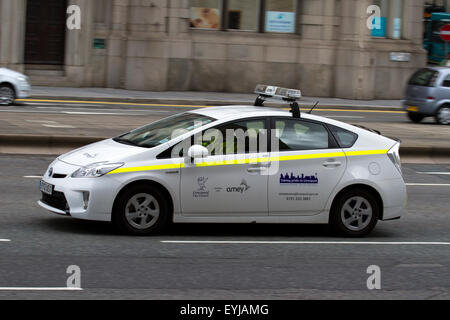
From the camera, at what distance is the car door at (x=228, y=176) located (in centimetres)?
973

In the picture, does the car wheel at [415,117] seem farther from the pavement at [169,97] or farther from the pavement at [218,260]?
the pavement at [218,260]

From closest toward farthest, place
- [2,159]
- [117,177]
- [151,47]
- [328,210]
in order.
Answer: [117,177], [328,210], [2,159], [151,47]

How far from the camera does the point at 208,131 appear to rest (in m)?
9.95

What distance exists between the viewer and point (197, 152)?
380 inches

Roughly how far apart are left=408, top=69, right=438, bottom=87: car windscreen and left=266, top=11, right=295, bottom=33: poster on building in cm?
784

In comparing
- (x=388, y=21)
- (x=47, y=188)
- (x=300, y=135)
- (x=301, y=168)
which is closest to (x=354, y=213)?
(x=301, y=168)

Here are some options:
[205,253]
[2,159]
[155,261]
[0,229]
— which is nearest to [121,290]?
[155,261]

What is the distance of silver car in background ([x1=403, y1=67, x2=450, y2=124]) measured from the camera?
2564 centimetres

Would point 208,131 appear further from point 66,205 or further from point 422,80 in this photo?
point 422,80

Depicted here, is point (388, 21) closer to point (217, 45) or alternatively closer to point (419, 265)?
point (217, 45)

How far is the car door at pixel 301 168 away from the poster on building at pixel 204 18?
73.8 feet

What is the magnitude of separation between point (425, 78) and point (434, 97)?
Result: 0.68 metres

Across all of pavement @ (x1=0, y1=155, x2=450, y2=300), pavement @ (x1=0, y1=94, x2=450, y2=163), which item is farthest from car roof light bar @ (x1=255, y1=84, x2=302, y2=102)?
pavement @ (x1=0, y1=94, x2=450, y2=163)

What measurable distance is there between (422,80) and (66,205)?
18.2 meters
